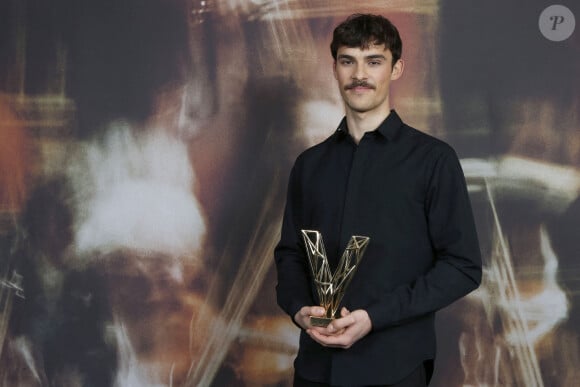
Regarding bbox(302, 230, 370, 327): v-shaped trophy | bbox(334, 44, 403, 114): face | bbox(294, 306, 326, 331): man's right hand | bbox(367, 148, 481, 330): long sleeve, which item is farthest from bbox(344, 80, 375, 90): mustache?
bbox(294, 306, 326, 331): man's right hand

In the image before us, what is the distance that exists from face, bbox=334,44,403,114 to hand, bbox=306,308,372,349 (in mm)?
476

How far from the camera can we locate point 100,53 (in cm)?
274

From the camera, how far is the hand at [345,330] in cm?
162

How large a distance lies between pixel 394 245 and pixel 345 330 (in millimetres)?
234

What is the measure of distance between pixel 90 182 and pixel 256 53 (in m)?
0.70

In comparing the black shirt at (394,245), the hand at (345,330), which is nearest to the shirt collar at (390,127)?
the black shirt at (394,245)

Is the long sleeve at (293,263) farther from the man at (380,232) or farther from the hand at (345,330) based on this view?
the hand at (345,330)

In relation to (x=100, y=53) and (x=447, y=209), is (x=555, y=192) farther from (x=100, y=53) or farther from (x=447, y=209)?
(x=100, y=53)

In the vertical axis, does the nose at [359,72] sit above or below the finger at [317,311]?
above

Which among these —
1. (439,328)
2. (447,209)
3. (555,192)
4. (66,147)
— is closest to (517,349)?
(439,328)

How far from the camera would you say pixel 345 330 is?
164cm

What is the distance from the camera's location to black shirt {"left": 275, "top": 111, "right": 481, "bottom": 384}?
172cm

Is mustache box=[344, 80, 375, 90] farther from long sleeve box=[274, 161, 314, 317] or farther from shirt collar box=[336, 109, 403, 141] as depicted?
long sleeve box=[274, 161, 314, 317]

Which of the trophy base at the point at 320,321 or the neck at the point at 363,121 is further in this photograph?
the neck at the point at 363,121
